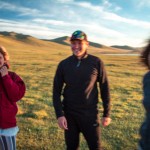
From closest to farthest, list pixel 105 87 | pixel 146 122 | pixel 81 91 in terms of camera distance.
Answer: pixel 146 122, pixel 81 91, pixel 105 87

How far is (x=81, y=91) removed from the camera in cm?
531

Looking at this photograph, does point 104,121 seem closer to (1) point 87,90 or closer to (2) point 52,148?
(1) point 87,90

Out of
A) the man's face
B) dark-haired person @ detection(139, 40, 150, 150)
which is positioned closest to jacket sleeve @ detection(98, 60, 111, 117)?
the man's face

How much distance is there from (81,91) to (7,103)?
1.25 m

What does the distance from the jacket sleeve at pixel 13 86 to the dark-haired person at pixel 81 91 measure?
29.0 inches

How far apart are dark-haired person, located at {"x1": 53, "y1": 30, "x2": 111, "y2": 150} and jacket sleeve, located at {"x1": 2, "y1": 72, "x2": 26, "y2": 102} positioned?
2.41 ft

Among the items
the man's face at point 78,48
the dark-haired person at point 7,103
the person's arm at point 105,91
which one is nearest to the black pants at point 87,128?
the person's arm at point 105,91

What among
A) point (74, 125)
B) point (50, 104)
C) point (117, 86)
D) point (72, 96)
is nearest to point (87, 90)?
point (72, 96)

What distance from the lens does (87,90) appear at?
533 centimetres

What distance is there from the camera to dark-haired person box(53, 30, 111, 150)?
5336 millimetres

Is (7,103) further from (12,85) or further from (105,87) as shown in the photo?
(105,87)

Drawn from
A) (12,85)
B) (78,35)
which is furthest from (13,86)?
(78,35)

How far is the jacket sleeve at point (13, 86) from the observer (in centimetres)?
498

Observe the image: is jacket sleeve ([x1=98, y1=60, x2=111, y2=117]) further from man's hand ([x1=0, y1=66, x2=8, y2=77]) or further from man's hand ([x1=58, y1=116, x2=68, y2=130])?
man's hand ([x1=0, y1=66, x2=8, y2=77])
